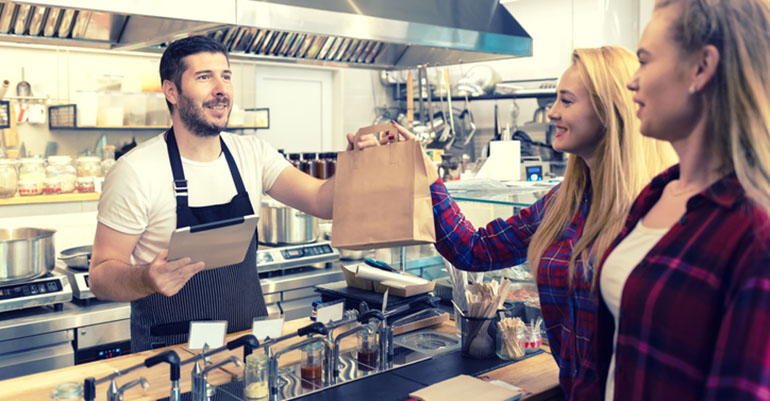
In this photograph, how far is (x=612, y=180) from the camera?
5.07 ft

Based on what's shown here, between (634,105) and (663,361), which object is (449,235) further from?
(663,361)

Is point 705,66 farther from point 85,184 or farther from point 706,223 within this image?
point 85,184

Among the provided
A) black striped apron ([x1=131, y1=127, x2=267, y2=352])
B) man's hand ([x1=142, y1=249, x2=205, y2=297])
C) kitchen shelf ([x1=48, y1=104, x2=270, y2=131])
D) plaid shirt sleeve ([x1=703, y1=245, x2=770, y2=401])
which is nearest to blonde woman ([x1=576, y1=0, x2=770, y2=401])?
plaid shirt sleeve ([x1=703, y1=245, x2=770, y2=401])

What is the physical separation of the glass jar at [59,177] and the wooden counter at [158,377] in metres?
3.45

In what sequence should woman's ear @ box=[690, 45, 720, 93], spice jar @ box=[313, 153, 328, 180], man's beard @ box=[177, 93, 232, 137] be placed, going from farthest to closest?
spice jar @ box=[313, 153, 328, 180] < man's beard @ box=[177, 93, 232, 137] < woman's ear @ box=[690, 45, 720, 93]

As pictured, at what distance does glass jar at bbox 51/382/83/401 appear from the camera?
156cm

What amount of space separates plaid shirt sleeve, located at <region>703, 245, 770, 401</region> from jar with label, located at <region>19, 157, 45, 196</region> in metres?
4.78

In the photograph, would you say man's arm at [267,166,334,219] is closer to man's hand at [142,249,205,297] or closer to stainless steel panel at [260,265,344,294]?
man's hand at [142,249,205,297]

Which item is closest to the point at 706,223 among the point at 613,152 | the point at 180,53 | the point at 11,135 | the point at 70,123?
the point at 613,152

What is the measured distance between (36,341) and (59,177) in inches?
95.2

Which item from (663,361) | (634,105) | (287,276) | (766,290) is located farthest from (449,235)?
(287,276)

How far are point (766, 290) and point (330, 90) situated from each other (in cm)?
687

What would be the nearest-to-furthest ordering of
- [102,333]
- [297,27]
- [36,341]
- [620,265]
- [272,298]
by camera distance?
[620,265] < [297,27] < [36,341] < [102,333] < [272,298]

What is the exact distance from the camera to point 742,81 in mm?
1032
